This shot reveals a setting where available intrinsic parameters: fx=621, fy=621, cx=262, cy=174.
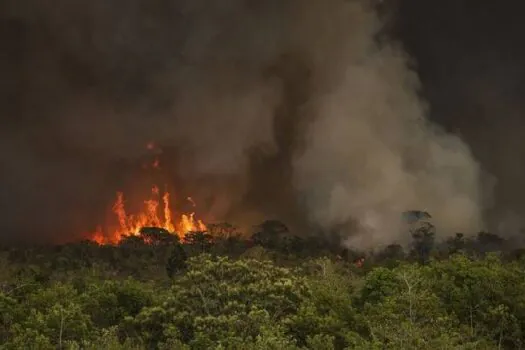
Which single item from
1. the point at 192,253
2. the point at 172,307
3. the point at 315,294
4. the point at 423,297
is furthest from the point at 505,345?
the point at 192,253

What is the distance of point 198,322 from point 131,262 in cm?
13353

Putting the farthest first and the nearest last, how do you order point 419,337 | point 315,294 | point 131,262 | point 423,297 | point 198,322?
point 131,262
point 315,294
point 198,322
point 423,297
point 419,337

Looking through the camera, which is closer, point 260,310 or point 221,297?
point 260,310

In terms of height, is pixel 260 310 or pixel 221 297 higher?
pixel 221 297

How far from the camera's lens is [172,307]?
192ft

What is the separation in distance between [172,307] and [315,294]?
552 inches

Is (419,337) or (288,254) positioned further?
(288,254)

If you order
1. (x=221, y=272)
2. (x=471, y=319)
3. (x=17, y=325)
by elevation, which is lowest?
(x=471, y=319)

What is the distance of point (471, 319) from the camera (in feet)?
186

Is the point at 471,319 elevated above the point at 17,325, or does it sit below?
below

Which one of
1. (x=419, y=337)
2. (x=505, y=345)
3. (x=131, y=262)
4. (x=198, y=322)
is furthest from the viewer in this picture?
(x=131, y=262)

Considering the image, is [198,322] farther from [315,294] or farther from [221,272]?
[315,294]

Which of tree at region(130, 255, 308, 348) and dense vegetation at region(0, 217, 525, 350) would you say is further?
tree at region(130, 255, 308, 348)

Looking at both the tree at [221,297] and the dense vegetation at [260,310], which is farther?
the tree at [221,297]
